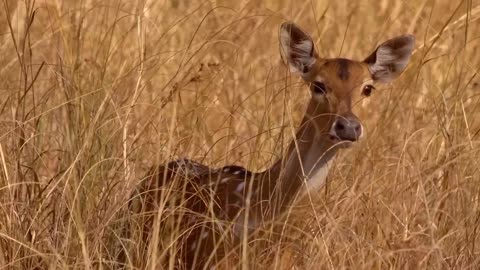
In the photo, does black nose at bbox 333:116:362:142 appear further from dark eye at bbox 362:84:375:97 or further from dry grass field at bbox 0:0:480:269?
dark eye at bbox 362:84:375:97

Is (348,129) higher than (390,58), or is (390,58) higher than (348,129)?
(390,58)

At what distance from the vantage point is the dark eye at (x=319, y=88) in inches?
187

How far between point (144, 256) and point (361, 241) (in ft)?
2.19

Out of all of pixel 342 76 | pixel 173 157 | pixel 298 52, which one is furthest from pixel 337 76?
pixel 173 157

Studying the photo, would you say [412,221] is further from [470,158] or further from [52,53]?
[52,53]

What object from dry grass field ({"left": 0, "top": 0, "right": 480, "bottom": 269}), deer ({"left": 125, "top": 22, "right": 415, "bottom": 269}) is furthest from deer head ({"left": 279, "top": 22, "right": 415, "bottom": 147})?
dry grass field ({"left": 0, "top": 0, "right": 480, "bottom": 269})

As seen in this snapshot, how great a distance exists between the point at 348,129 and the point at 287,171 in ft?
0.97

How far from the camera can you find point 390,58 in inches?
199

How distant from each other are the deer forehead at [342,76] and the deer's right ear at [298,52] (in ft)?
0.36

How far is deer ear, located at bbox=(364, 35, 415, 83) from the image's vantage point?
5020 millimetres

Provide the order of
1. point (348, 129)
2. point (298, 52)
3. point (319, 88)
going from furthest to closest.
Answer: point (298, 52) → point (319, 88) → point (348, 129)

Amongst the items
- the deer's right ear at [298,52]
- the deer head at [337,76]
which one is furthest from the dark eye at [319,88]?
the deer's right ear at [298,52]

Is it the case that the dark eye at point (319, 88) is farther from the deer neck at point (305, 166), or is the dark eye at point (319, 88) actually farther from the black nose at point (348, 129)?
the black nose at point (348, 129)

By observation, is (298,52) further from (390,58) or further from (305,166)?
(305,166)
